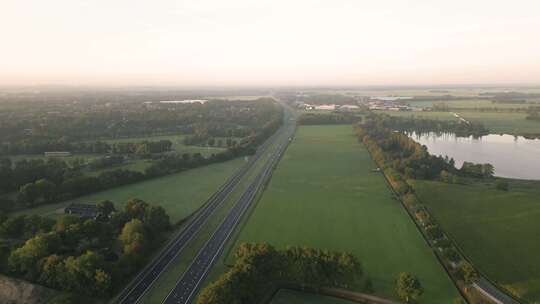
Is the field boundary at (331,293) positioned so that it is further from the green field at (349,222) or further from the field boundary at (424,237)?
the field boundary at (424,237)

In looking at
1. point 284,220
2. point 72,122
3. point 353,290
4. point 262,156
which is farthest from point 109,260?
point 72,122

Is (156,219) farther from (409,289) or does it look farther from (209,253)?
(409,289)

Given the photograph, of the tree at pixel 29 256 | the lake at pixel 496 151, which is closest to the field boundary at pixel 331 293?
the tree at pixel 29 256

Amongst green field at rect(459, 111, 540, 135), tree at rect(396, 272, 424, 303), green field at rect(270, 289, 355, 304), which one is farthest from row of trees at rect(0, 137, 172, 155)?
green field at rect(459, 111, 540, 135)

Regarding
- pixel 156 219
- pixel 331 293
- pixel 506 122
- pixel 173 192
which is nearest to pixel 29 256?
pixel 156 219

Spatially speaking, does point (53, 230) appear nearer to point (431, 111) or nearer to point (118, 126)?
point (118, 126)
